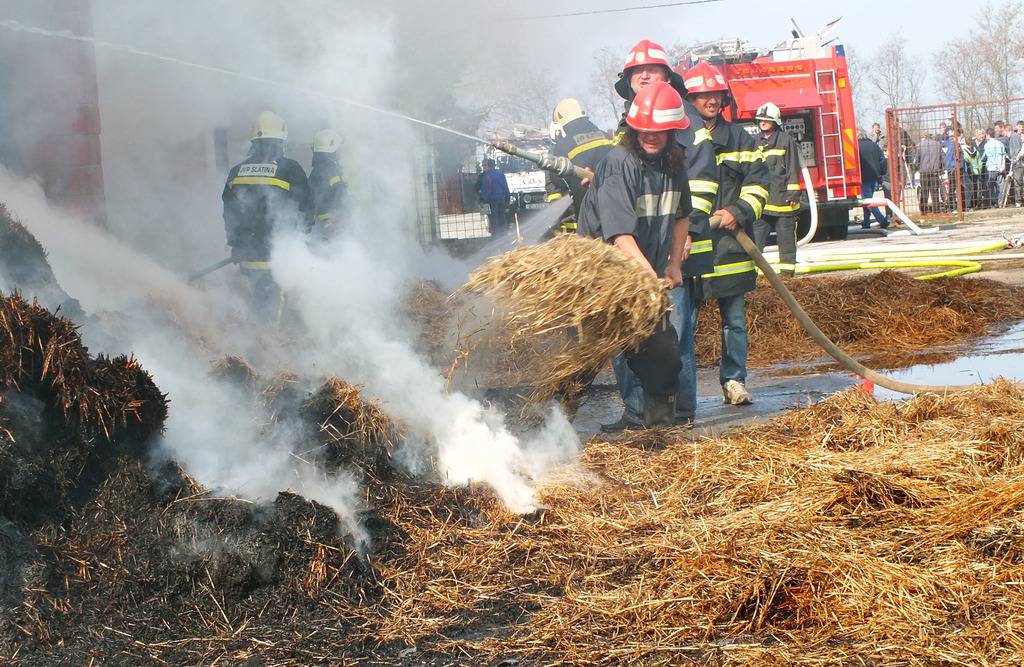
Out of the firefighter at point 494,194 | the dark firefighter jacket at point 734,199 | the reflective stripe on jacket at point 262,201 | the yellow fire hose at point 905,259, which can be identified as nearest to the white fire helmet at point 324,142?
the reflective stripe on jacket at point 262,201

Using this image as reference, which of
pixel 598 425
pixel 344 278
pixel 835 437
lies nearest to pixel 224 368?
pixel 344 278

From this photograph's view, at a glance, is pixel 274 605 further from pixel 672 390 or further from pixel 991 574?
pixel 672 390

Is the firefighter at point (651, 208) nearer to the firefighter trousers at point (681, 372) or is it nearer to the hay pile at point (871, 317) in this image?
the firefighter trousers at point (681, 372)

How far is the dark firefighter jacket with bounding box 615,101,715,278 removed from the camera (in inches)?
232

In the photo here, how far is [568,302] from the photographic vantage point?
4387 millimetres

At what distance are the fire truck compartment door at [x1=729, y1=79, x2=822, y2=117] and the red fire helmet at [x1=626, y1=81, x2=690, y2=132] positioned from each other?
1161 cm

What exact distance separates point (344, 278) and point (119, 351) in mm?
2192

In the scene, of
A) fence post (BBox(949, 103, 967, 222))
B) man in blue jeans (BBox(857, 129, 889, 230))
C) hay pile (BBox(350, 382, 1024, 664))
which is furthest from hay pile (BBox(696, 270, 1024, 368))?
fence post (BBox(949, 103, 967, 222))

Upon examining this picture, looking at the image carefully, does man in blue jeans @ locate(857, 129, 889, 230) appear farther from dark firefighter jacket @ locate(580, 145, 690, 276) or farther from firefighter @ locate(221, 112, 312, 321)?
dark firefighter jacket @ locate(580, 145, 690, 276)

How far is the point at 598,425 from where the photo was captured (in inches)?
246

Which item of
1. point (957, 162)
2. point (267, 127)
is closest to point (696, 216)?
point (267, 127)

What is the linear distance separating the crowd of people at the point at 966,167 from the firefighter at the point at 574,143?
15518mm

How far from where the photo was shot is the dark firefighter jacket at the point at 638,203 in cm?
510

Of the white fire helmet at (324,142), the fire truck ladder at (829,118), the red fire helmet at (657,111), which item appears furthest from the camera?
the fire truck ladder at (829,118)
